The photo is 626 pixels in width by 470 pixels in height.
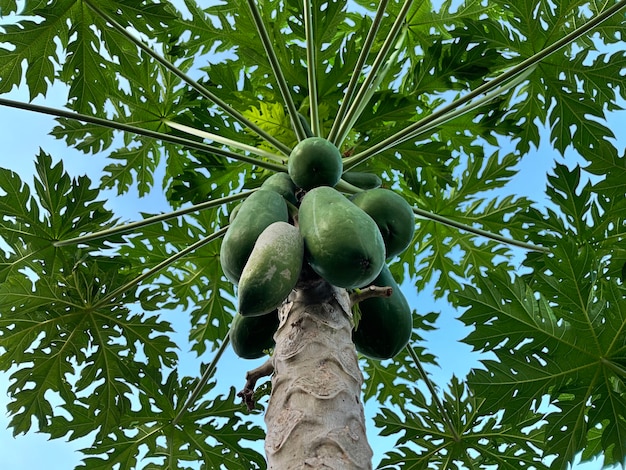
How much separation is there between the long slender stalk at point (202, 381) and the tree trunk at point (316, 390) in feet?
2.68

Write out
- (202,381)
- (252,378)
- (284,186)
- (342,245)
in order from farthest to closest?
1. (202,381)
2. (284,186)
3. (252,378)
4. (342,245)

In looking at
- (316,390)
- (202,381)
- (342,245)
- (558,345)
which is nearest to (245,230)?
(342,245)

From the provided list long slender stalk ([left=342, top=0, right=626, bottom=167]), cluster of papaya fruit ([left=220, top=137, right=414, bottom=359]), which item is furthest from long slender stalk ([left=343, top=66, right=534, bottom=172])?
cluster of papaya fruit ([left=220, top=137, right=414, bottom=359])

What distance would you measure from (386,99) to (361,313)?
4.20 feet

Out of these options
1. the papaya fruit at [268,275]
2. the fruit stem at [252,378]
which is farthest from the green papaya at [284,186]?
the fruit stem at [252,378]

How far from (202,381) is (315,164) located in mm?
1240

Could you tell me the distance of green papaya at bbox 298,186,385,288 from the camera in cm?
177

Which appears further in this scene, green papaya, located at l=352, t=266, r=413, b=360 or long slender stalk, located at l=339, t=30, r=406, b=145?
long slender stalk, located at l=339, t=30, r=406, b=145

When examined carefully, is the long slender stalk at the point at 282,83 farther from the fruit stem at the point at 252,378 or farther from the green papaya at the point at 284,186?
the fruit stem at the point at 252,378

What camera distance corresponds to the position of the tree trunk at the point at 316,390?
1471 millimetres

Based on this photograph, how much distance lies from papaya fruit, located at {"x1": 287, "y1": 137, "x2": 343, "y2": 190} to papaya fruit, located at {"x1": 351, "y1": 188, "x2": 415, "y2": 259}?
150 mm

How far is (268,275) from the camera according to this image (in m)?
1.70

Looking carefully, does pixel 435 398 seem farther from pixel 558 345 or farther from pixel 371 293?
pixel 371 293

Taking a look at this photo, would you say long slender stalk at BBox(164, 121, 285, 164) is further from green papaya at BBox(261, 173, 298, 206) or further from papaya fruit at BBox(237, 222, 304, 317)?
papaya fruit at BBox(237, 222, 304, 317)
